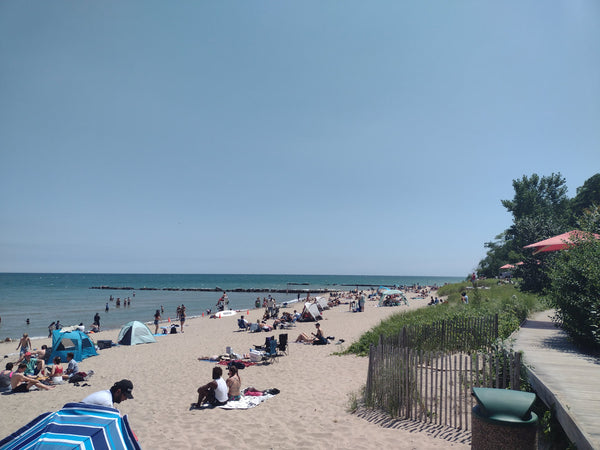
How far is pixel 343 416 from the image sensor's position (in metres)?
7.62

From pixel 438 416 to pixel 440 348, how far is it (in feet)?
14.5

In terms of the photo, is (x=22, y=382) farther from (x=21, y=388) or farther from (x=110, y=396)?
(x=110, y=396)

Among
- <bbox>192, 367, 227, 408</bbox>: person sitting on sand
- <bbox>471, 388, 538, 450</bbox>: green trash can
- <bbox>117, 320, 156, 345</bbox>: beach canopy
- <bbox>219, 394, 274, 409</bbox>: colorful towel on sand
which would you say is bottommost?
<bbox>117, 320, 156, 345</bbox>: beach canopy

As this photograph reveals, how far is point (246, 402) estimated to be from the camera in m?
8.90

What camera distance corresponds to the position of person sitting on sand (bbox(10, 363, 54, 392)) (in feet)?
36.5

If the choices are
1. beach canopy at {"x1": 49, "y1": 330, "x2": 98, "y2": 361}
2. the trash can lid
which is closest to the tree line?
the trash can lid

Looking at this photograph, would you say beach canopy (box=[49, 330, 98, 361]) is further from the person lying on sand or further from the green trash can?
the green trash can

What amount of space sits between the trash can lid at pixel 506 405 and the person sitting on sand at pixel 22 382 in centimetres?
1305

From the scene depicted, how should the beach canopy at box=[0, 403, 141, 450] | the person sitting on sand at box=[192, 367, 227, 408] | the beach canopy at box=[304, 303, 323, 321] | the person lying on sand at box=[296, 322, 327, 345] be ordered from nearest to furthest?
1. the beach canopy at box=[0, 403, 141, 450]
2. the person sitting on sand at box=[192, 367, 227, 408]
3. the person lying on sand at box=[296, 322, 327, 345]
4. the beach canopy at box=[304, 303, 323, 321]

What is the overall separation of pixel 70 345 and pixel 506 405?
17.7 metres

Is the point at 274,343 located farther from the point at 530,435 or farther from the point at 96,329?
the point at 96,329

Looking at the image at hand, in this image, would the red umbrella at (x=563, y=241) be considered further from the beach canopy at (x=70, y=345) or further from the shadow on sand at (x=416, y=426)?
the beach canopy at (x=70, y=345)

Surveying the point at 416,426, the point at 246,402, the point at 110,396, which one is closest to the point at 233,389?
the point at 246,402

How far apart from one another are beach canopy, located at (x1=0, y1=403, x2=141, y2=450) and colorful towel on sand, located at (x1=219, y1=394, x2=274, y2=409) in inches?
191
